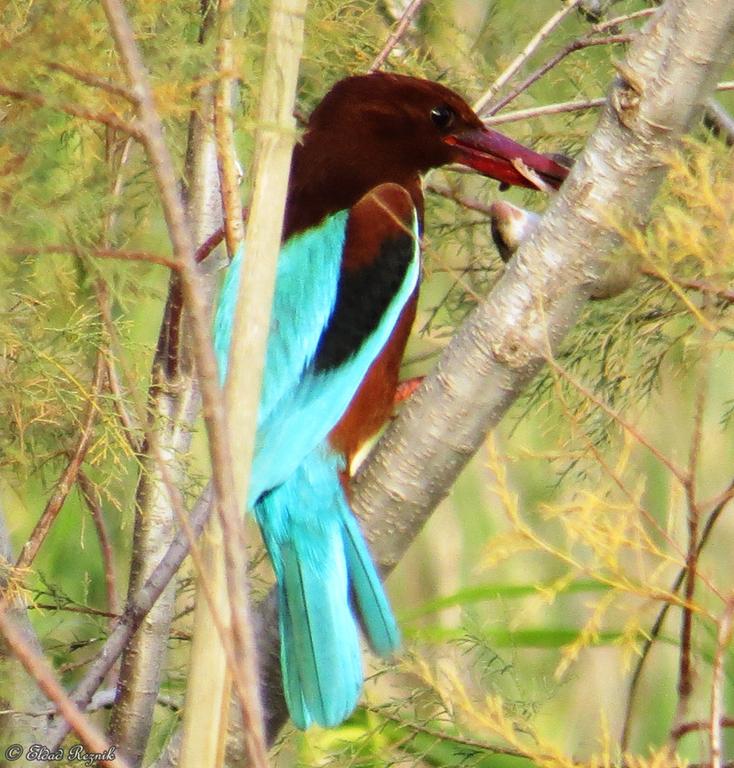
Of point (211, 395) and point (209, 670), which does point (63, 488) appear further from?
point (211, 395)

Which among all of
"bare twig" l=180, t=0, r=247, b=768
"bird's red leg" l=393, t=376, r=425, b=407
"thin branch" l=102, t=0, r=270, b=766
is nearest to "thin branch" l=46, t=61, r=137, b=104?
"thin branch" l=102, t=0, r=270, b=766

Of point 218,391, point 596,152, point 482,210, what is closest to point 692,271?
point 482,210

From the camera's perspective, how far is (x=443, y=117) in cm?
244

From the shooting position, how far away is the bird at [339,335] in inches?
72.7

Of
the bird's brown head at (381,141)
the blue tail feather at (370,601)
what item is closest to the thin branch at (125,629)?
the blue tail feather at (370,601)

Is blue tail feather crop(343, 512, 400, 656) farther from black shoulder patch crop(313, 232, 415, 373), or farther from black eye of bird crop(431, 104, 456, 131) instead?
black eye of bird crop(431, 104, 456, 131)

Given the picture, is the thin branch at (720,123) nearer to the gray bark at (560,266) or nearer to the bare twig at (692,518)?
the gray bark at (560,266)

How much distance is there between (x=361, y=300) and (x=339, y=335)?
8cm

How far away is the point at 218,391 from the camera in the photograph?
95cm

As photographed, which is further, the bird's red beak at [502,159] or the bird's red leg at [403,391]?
the bird's red leg at [403,391]

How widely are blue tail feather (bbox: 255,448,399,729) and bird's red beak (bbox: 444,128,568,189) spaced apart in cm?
66

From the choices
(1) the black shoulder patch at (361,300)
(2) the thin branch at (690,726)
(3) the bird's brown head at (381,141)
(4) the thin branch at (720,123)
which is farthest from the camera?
(3) the bird's brown head at (381,141)

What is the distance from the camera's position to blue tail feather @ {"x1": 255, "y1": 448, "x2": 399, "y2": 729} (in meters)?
1.77

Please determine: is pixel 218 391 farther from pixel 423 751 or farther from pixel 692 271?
pixel 423 751
